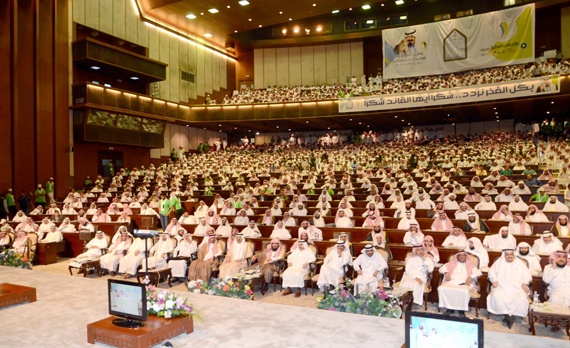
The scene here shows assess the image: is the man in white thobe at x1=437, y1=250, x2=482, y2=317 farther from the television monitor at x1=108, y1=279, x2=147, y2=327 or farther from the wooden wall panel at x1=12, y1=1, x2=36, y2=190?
the wooden wall panel at x1=12, y1=1, x2=36, y2=190

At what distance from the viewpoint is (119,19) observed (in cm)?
2634

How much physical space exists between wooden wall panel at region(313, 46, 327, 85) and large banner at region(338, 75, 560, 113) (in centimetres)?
912

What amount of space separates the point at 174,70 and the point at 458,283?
2647 cm

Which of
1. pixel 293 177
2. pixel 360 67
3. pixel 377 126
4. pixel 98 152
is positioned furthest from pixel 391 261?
pixel 360 67

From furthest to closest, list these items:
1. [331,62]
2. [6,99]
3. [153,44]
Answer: [331,62] < [153,44] < [6,99]

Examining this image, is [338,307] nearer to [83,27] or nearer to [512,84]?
[512,84]

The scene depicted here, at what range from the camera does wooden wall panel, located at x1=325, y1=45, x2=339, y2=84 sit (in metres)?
36.1

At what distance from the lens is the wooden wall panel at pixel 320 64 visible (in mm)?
36219

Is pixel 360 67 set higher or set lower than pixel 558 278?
higher

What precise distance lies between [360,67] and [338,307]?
103 ft

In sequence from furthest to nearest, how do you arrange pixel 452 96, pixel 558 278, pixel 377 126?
pixel 377 126, pixel 452 96, pixel 558 278

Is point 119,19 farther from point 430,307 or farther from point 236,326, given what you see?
point 236,326

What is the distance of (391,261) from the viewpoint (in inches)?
363

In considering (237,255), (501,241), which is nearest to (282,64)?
(237,255)
